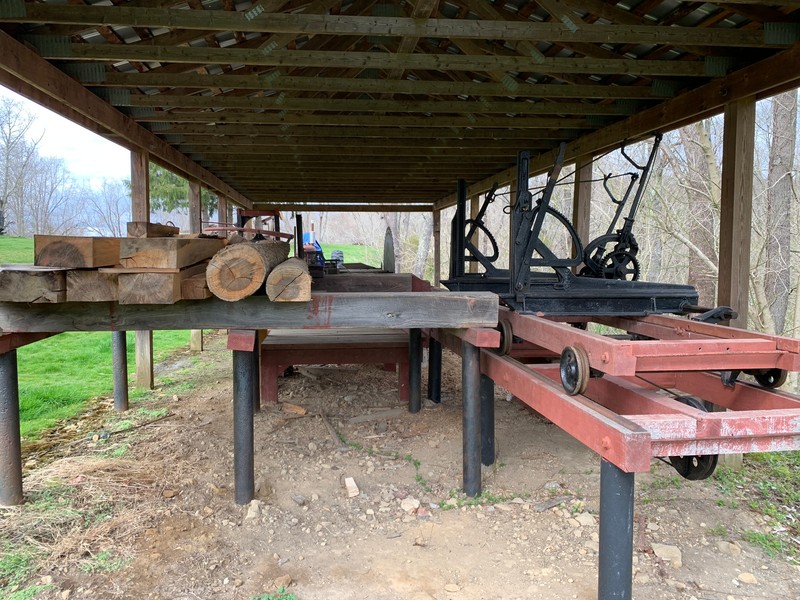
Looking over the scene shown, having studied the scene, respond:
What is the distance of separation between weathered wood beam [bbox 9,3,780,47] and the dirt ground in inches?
132

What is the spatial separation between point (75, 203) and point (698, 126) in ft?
107

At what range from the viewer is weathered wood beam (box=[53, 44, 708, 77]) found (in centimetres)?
437

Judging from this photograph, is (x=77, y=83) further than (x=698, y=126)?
No

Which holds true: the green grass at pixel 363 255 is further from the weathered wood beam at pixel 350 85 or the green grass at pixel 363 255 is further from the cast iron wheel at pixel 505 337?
the cast iron wheel at pixel 505 337

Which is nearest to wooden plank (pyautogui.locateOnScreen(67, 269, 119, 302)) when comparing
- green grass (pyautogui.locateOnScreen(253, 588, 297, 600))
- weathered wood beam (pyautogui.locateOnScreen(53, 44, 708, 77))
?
green grass (pyautogui.locateOnScreen(253, 588, 297, 600))

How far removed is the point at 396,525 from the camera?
375cm

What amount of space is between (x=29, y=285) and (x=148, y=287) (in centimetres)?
61

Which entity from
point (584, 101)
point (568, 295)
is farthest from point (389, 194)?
point (568, 295)

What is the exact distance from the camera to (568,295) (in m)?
4.37

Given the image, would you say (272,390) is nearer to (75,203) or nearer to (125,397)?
(125,397)

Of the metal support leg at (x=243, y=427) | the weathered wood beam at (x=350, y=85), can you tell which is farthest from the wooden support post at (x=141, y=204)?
the metal support leg at (x=243, y=427)

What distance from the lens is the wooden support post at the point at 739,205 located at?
454 cm

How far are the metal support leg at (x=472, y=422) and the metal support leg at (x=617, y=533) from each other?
172 centimetres

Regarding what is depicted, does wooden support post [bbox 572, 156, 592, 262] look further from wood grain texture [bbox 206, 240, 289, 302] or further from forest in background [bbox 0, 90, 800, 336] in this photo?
wood grain texture [bbox 206, 240, 289, 302]
